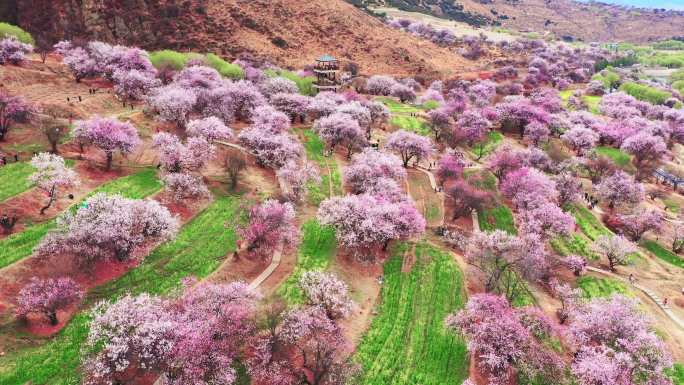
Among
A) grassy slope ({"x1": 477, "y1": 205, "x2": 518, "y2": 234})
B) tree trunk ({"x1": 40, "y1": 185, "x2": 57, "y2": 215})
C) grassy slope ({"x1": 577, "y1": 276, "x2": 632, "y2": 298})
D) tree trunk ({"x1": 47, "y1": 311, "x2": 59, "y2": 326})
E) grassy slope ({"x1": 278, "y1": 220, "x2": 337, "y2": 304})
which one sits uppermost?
tree trunk ({"x1": 40, "y1": 185, "x2": 57, "y2": 215})

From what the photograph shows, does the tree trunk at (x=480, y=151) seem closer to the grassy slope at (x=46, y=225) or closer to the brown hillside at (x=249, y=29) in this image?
the grassy slope at (x=46, y=225)

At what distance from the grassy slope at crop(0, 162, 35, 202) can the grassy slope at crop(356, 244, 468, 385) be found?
137 ft

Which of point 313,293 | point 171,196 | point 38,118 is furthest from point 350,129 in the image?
point 38,118

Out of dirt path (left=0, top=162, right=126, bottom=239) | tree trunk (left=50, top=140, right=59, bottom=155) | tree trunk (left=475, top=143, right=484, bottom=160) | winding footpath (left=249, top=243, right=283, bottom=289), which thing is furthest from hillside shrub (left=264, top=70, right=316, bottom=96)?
winding footpath (left=249, top=243, right=283, bottom=289)

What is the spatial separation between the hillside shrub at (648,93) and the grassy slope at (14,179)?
16917cm

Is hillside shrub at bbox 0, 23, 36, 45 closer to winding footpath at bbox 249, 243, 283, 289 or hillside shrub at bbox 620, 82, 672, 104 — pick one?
winding footpath at bbox 249, 243, 283, 289

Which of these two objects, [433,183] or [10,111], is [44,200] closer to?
[10,111]

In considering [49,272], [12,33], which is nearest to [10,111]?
[49,272]

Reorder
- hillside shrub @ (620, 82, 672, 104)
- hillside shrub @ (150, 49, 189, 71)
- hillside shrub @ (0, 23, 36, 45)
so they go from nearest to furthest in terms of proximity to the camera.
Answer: hillside shrub @ (0, 23, 36, 45) < hillside shrub @ (150, 49, 189, 71) < hillside shrub @ (620, 82, 672, 104)

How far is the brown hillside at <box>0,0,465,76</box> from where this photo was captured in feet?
388

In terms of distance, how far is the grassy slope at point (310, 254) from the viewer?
43.2 metres

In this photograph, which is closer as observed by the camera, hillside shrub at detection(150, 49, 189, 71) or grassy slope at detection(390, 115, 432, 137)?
hillside shrub at detection(150, 49, 189, 71)

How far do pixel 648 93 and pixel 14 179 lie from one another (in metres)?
173

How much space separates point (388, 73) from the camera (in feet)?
491
